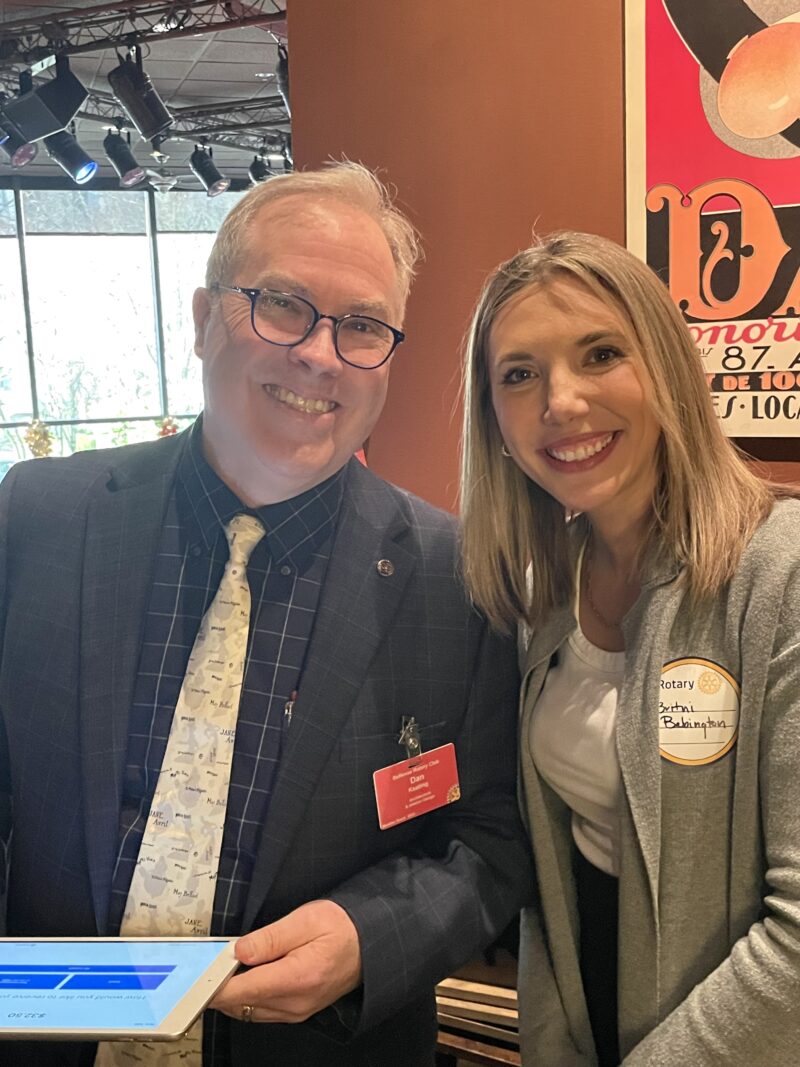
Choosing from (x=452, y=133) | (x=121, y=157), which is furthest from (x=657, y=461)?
(x=121, y=157)

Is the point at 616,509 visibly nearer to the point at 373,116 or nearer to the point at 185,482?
the point at 185,482

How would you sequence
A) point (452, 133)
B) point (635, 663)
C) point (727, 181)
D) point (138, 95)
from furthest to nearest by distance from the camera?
1. point (138, 95)
2. point (452, 133)
3. point (727, 181)
4. point (635, 663)

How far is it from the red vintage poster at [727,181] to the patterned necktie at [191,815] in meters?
1.40

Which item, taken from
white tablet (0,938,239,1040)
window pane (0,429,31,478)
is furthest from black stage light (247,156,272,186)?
white tablet (0,938,239,1040)

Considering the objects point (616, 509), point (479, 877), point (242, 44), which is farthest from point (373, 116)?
point (242, 44)

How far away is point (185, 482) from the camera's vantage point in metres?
1.52

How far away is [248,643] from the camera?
4.66 feet

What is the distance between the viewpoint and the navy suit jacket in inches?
52.6

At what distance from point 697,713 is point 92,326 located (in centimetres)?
1007

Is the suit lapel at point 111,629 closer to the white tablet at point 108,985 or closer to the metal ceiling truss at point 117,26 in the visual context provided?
A: the white tablet at point 108,985

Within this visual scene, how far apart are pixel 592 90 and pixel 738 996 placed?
205 cm

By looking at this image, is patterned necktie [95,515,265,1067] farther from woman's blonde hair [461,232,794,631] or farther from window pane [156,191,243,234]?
window pane [156,191,243,234]

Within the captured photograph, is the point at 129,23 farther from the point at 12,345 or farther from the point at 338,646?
the point at 338,646

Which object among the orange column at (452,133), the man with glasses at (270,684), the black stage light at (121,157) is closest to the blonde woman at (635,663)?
the man with glasses at (270,684)
